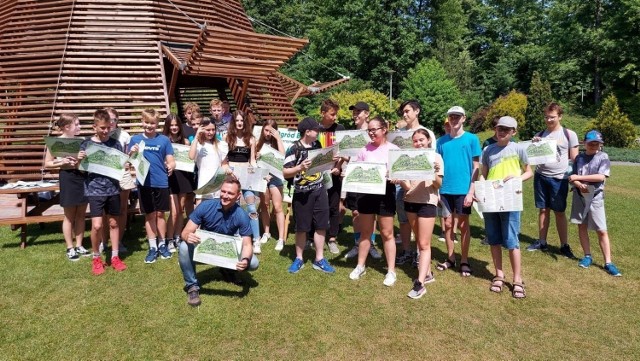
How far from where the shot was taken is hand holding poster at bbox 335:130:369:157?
5.00m

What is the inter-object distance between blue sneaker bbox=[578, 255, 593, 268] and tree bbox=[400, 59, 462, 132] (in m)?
29.4

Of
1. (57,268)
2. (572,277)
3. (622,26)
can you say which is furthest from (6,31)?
(622,26)

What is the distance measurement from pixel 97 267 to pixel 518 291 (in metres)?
4.99

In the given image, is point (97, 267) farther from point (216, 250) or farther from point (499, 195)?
point (499, 195)

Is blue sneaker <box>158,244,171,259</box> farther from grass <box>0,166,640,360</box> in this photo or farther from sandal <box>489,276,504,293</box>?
sandal <box>489,276,504,293</box>

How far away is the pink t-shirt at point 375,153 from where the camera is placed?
4.58m

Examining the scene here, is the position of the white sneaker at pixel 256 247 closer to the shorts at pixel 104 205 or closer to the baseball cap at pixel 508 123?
the shorts at pixel 104 205

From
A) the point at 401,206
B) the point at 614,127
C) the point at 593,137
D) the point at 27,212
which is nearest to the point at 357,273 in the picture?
the point at 401,206

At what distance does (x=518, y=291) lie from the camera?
4449 millimetres

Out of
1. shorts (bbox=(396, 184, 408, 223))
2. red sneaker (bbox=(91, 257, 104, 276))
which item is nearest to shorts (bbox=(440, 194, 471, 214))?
shorts (bbox=(396, 184, 408, 223))

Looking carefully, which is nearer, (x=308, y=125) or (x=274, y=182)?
(x=308, y=125)

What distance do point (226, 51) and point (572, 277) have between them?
290 inches

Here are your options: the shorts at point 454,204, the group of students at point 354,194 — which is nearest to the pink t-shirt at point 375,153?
the group of students at point 354,194

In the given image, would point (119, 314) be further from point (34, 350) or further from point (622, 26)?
point (622, 26)
